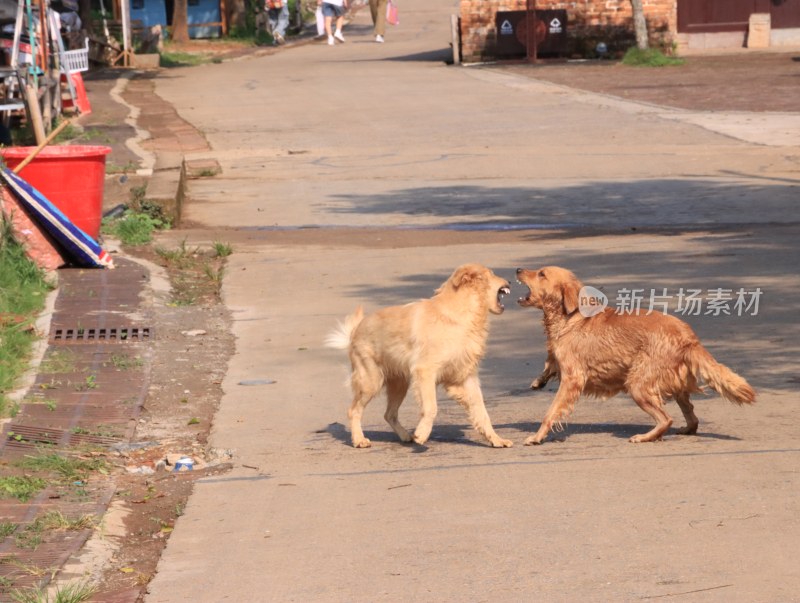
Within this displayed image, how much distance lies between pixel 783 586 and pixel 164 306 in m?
6.69

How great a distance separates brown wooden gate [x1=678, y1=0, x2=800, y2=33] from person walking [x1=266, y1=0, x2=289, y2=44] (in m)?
14.7

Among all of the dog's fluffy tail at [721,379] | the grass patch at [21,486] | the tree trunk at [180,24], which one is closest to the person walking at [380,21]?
the tree trunk at [180,24]

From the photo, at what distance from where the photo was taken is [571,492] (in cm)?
577

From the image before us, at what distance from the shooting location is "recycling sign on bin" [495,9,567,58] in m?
33.8

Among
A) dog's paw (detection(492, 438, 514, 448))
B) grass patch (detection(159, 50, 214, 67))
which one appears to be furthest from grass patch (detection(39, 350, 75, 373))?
grass patch (detection(159, 50, 214, 67))

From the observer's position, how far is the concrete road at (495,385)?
16.4 feet

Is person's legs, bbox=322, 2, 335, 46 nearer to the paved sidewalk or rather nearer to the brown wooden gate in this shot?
the brown wooden gate

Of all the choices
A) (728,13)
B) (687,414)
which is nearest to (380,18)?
(728,13)

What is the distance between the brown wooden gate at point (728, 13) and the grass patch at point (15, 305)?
28.3 meters

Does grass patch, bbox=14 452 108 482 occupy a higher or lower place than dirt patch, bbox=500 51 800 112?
higher

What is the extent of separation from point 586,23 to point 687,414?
96.0 ft

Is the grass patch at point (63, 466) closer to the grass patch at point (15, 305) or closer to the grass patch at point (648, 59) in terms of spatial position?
the grass patch at point (15, 305)

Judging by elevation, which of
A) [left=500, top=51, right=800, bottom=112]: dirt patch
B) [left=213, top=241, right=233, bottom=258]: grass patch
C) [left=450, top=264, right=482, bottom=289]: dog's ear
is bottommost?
[left=213, top=241, right=233, bottom=258]: grass patch

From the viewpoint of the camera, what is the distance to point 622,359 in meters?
6.59
